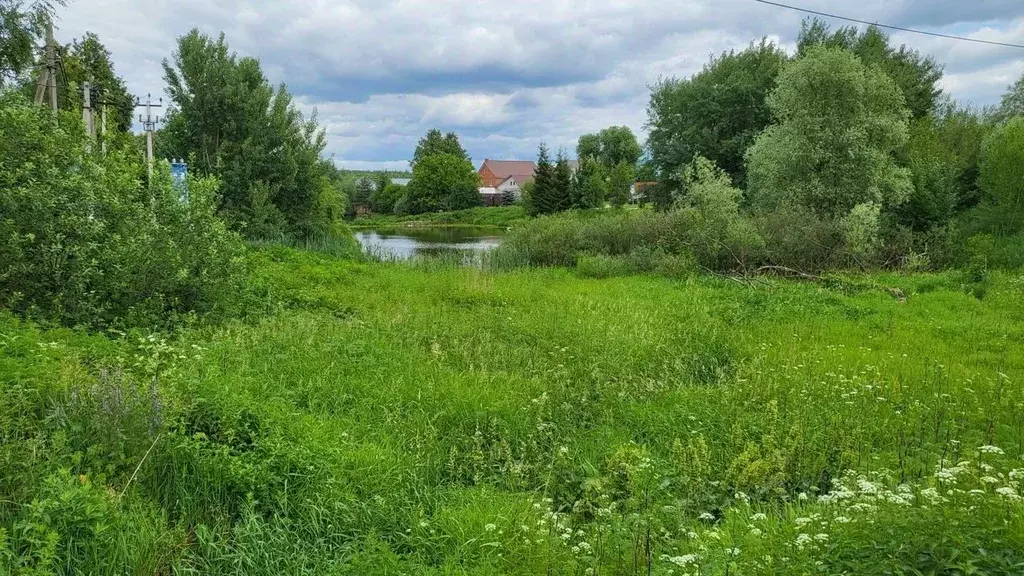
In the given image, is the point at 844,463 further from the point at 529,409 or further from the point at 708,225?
the point at 708,225

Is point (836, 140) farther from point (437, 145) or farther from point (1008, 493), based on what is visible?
point (437, 145)

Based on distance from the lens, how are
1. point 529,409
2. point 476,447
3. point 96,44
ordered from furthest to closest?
point 96,44 < point 529,409 < point 476,447

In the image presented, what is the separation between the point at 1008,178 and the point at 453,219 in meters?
50.4

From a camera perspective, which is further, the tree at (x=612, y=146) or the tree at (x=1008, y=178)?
the tree at (x=612, y=146)

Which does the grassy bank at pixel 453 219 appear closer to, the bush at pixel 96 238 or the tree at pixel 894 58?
the tree at pixel 894 58

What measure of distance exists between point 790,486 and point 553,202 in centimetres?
3981

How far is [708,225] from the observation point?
15.8 meters

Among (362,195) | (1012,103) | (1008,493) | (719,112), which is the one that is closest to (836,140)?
(719,112)

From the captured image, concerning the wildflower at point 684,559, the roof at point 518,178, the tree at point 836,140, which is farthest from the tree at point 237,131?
the roof at point 518,178

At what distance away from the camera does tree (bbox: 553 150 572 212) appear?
43.1 meters

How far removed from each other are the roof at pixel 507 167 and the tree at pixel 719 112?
2921 inches

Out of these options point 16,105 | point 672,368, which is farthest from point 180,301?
point 672,368

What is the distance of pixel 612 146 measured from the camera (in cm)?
6950

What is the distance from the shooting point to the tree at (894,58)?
2816 cm
